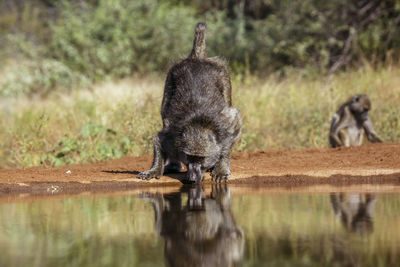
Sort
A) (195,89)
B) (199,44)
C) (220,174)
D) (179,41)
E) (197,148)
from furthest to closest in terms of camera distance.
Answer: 1. (179,41)
2. (199,44)
3. (195,89)
4. (220,174)
5. (197,148)

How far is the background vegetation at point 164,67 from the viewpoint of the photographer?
11.1 m

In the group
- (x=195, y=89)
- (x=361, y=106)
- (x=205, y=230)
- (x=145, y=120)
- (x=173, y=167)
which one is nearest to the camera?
(x=205, y=230)

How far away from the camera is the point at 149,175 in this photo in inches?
281

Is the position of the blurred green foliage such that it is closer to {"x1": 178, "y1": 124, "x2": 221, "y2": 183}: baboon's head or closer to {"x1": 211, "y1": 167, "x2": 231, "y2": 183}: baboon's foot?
{"x1": 211, "y1": 167, "x2": 231, "y2": 183}: baboon's foot

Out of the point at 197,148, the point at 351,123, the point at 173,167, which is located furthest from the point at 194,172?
the point at 351,123

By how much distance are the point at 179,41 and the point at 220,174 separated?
16276mm

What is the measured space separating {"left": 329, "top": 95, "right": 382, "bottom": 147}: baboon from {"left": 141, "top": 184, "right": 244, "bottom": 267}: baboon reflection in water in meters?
5.78

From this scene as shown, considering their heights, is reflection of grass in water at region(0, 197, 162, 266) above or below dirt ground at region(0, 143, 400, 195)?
below

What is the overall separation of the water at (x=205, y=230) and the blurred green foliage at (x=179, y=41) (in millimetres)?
14396

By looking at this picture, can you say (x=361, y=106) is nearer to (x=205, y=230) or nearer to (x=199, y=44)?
(x=199, y=44)

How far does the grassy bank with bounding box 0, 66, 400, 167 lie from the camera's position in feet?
34.2

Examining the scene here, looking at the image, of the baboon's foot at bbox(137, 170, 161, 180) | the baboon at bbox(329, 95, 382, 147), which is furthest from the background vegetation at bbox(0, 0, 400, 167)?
the baboon's foot at bbox(137, 170, 161, 180)

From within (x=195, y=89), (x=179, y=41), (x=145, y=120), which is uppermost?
(x=179, y=41)

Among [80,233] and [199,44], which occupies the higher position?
[199,44]
